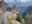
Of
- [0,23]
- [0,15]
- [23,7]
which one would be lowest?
[0,23]

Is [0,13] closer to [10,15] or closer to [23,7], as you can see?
[10,15]

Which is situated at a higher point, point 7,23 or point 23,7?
point 23,7

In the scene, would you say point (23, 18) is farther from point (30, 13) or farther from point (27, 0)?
point (27, 0)

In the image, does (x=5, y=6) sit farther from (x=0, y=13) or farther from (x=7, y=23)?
(x=7, y=23)

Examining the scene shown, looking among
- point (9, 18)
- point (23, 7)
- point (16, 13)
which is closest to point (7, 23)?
point (9, 18)

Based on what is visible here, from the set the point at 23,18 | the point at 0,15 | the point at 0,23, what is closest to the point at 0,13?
the point at 0,15

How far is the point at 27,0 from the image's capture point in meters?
1.00

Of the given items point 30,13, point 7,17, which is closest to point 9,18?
point 7,17

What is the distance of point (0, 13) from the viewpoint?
39.3 inches

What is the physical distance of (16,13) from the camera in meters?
1.01

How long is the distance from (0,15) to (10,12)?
0.46 ft

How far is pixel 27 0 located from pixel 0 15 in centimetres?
41

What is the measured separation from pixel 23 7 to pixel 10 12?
185 mm

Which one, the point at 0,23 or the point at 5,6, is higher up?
the point at 5,6
